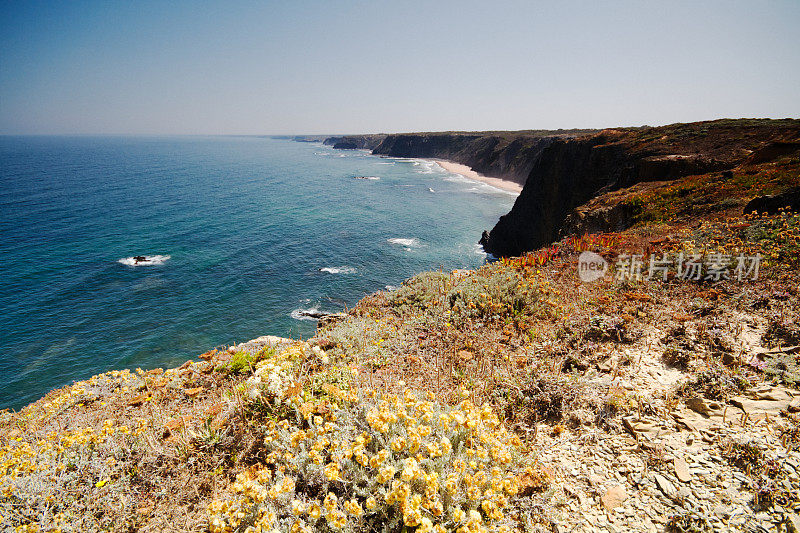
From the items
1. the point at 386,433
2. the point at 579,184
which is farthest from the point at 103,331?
the point at 579,184

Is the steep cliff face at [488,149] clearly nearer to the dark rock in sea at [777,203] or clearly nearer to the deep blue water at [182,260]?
the deep blue water at [182,260]

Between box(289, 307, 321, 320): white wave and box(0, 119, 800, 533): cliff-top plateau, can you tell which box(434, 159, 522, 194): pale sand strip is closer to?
box(289, 307, 321, 320): white wave

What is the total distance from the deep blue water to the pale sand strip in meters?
11.3

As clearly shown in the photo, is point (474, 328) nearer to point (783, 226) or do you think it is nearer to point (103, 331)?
point (783, 226)

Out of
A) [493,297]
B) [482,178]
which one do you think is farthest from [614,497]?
[482,178]

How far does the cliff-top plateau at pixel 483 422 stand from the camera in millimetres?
3225

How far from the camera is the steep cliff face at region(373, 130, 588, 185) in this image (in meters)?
90.9

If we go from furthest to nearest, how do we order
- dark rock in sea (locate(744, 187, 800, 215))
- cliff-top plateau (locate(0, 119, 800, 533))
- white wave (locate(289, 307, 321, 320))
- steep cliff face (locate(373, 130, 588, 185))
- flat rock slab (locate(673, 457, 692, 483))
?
steep cliff face (locate(373, 130, 588, 185)) → white wave (locate(289, 307, 321, 320)) → dark rock in sea (locate(744, 187, 800, 215)) → flat rock slab (locate(673, 457, 692, 483)) → cliff-top plateau (locate(0, 119, 800, 533))

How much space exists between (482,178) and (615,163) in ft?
234

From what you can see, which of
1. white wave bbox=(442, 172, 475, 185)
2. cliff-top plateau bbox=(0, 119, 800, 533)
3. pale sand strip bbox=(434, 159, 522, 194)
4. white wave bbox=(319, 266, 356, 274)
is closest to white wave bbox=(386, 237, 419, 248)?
white wave bbox=(319, 266, 356, 274)

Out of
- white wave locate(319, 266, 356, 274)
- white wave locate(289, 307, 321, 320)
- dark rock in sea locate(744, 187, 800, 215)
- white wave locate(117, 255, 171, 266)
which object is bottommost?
A: white wave locate(289, 307, 321, 320)

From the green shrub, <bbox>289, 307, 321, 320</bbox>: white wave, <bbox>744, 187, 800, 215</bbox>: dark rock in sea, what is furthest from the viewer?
<bbox>289, 307, 321, 320</bbox>: white wave

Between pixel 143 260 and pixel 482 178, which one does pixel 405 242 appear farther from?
pixel 482 178

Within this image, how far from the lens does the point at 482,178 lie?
9875 centimetres
